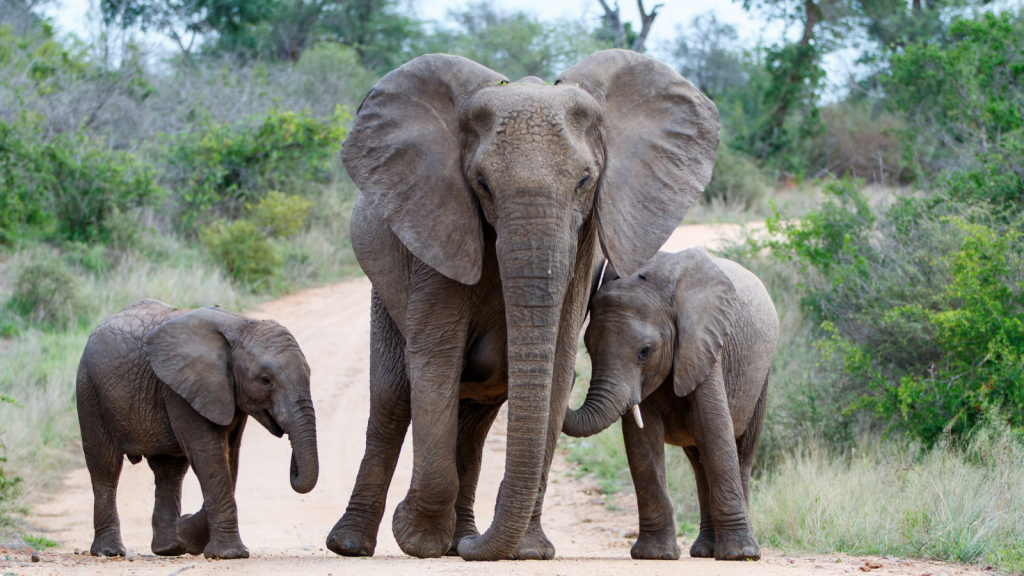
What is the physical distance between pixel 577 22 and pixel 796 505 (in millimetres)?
28300

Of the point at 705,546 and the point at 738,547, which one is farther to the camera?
the point at 705,546

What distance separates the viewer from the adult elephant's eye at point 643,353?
5449mm

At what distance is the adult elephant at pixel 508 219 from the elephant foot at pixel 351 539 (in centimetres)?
54

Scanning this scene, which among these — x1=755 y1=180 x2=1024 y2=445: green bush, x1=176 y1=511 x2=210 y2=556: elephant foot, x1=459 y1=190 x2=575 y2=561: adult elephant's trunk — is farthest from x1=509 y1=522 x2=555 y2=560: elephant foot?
x1=755 y1=180 x2=1024 y2=445: green bush

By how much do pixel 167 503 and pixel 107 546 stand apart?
390mm

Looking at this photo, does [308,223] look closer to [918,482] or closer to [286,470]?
[286,470]

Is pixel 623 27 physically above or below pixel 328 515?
above

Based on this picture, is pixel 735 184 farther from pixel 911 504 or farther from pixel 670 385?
pixel 670 385

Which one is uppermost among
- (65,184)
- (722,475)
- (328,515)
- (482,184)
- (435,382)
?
(482,184)

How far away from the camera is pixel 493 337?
5051 millimetres

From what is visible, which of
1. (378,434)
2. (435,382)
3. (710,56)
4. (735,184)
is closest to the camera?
(435,382)

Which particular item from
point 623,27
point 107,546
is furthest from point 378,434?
point 623,27

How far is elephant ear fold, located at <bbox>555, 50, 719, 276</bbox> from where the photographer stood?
4.71m

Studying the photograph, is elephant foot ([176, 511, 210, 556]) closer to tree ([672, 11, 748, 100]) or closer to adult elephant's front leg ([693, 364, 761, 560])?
adult elephant's front leg ([693, 364, 761, 560])
